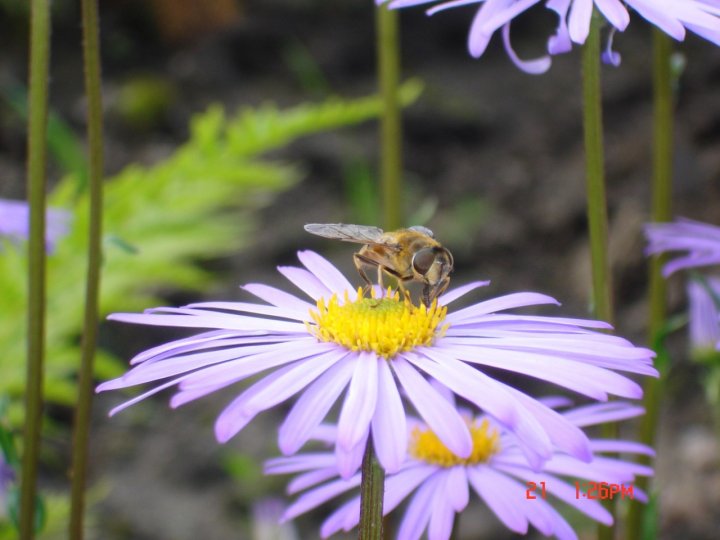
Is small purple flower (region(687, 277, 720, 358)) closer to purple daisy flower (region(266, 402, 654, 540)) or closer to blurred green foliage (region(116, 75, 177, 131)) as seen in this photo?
purple daisy flower (region(266, 402, 654, 540))

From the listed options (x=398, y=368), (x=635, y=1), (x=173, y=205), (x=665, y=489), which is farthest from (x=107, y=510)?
(x=635, y=1)

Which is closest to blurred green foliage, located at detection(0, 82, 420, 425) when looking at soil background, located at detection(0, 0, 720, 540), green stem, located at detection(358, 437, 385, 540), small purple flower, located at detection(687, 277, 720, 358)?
soil background, located at detection(0, 0, 720, 540)

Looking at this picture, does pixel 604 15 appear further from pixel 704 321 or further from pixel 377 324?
pixel 704 321

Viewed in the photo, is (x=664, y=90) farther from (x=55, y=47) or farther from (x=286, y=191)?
(x=55, y=47)

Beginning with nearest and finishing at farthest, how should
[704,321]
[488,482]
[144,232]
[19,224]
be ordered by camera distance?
[488,482] → [19,224] → [704,321] → [144,232]

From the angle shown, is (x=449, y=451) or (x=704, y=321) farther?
(x=704, y=321)
